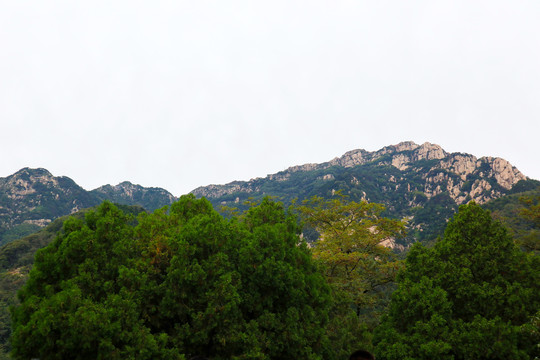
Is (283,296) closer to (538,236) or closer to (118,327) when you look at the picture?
(118,327)

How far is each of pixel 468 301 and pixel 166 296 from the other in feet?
33.6

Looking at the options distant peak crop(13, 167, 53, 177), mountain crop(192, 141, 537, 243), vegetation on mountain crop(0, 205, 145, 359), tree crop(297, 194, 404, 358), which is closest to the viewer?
tree crop(297, 194, 404, 358)

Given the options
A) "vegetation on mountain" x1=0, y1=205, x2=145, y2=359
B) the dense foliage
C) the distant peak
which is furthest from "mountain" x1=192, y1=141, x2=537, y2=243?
the distant peak

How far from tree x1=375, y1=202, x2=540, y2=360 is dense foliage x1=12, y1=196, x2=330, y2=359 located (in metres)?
2.99

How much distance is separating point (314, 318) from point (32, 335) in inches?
338

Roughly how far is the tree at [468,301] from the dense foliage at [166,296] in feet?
9.82

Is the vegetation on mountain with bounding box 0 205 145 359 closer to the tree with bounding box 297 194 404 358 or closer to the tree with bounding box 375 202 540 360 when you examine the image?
the tree with bounding box 297 194 404 358

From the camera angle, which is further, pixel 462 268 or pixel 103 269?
pixel 462 268

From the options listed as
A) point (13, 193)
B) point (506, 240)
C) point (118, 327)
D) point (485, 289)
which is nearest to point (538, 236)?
point (506, 240)

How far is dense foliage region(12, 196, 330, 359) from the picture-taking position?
8133mm

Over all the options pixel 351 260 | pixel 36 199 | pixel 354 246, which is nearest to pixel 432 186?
pixel 354 246

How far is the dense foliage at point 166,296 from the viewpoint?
8.13 m

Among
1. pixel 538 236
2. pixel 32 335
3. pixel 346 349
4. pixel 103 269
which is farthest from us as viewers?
pixel 538 236

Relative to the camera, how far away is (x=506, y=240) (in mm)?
11492
